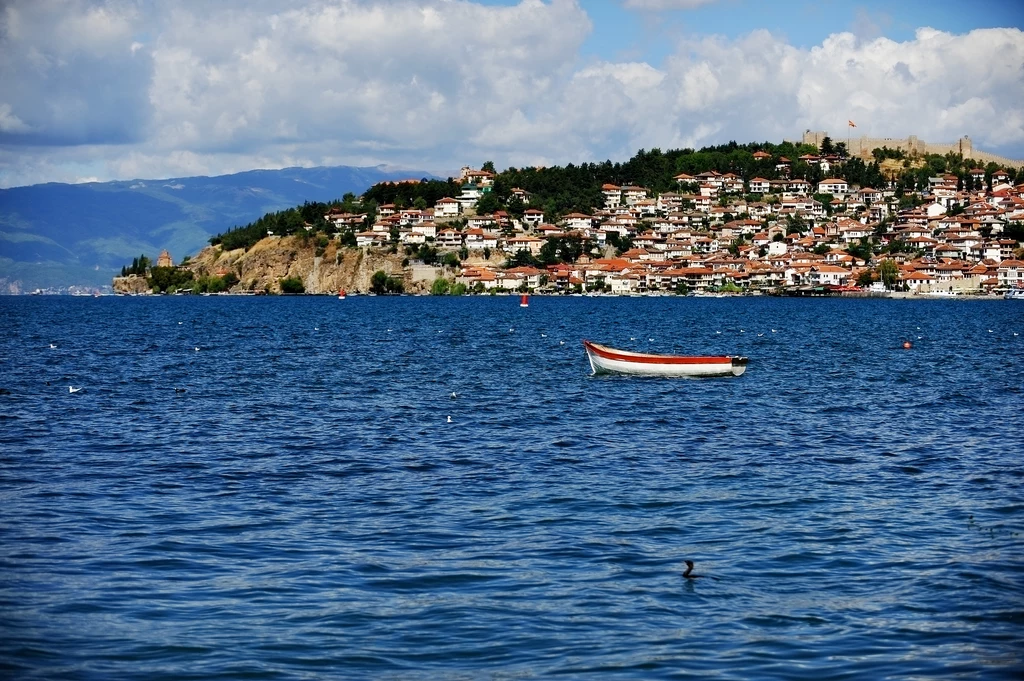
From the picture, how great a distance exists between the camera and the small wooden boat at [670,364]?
4319cm

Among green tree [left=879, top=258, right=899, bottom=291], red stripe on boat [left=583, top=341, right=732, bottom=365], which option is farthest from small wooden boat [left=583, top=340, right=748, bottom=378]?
green tree [left=879, top=258, right=899, bottom=291]

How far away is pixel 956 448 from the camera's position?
83.4ft

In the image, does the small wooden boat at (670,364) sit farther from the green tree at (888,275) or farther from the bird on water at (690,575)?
the green tree at (888,275)

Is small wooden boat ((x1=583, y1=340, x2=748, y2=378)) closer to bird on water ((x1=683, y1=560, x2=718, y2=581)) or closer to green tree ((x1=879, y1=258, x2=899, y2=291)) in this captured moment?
bird on water ((x1=683, y1=560, x2=718, y2=581))

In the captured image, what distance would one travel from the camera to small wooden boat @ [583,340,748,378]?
142 ft

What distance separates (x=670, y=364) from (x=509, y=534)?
26.7 meters

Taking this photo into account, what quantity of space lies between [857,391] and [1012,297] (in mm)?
163181

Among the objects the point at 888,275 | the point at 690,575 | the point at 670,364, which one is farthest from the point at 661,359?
the point at 888,275

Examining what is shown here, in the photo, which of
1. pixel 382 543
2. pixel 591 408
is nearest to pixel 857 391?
pixel 591 408

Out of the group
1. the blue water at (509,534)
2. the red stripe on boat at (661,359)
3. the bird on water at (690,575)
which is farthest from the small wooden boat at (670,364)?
the bird on water at (690,575)

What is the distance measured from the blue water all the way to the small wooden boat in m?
4.65

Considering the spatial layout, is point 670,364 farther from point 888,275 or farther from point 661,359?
point 888,275

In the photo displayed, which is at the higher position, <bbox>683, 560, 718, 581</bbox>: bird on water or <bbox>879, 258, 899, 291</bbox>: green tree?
<bbox>879, 258, 899, 291</bbox>: green tree

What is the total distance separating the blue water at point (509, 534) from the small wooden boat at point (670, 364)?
4654 mm
